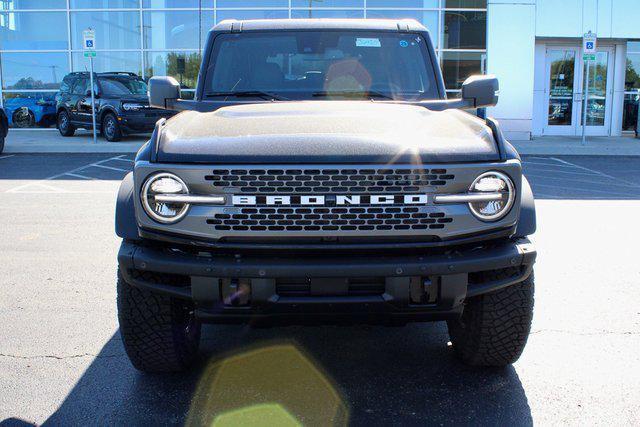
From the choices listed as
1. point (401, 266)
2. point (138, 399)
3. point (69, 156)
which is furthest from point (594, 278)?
point (69, 156)

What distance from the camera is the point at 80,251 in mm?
6535

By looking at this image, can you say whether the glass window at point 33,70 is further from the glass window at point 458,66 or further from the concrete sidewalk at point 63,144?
the glass window at point 458,66

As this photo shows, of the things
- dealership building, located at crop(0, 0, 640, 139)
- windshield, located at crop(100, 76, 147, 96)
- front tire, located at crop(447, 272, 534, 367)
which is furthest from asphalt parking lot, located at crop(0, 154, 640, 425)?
dealership building, located at crop(0, 0, 640, 139)

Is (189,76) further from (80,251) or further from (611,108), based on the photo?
(80,251)

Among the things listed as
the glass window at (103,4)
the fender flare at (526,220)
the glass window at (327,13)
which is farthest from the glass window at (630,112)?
the fender flare at (526,220)

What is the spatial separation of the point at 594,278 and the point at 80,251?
4584 mm

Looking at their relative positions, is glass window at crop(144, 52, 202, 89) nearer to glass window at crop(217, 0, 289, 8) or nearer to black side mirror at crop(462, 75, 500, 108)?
glass window at crop(217, 0, 289, 8)

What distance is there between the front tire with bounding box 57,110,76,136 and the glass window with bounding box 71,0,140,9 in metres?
4.29

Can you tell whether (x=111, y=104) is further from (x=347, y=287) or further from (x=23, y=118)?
(x=347, y=287)

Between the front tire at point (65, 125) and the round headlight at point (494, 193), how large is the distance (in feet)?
61.6

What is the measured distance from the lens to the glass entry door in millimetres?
21062

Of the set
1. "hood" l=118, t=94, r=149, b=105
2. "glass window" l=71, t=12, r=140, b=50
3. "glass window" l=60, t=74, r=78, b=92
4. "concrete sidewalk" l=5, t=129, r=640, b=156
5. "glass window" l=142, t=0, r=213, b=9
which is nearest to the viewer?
"concrete sidewalk" l=5, t=129, r=640, b=156

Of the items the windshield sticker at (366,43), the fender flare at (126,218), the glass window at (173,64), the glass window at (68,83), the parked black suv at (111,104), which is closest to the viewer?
the fender flare at (126,218)

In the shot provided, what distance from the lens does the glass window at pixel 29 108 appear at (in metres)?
22.3
